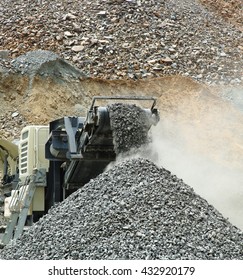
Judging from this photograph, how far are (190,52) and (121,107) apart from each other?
39.1 ft

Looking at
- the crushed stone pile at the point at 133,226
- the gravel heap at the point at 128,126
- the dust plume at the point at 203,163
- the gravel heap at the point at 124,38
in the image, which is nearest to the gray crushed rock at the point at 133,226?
the crushed stone pile at the point at 133,226

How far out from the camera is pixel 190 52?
2278cm

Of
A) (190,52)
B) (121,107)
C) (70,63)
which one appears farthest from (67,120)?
(190,52)

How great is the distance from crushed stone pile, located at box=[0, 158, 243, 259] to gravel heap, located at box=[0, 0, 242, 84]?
1207cm

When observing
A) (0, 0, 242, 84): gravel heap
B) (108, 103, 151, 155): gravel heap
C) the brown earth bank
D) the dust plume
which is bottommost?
(108, 103, 151, 155): gravel heap

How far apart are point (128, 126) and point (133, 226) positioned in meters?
2.80

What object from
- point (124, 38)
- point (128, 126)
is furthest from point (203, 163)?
point (124, 38)

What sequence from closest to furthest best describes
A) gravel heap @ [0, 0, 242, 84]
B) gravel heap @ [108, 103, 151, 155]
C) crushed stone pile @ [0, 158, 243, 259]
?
crushed stone pile @ [0, 158, 243, 259] → gravel heap @ [108, 103, 151, 155] → gravel heap @ [0, 0, 242, 84]

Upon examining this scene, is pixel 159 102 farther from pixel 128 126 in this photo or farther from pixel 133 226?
pixel 133 226

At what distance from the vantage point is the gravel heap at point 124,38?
864 inches

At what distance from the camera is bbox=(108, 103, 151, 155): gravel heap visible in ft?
35.9

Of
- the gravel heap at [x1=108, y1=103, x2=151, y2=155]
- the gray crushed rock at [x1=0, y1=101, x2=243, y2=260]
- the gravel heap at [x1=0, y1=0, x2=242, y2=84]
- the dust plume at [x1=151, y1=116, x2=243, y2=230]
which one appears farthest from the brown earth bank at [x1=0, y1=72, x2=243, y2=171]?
the gray crushed rock at [x1=0, y1=101, x2=243, y2=260]

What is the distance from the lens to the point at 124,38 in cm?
2269

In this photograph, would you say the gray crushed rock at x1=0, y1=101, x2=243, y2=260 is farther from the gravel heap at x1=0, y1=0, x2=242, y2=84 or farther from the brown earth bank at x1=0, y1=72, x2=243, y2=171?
the gravel heap at x1=0, y1=0, x2=242, y2=84
